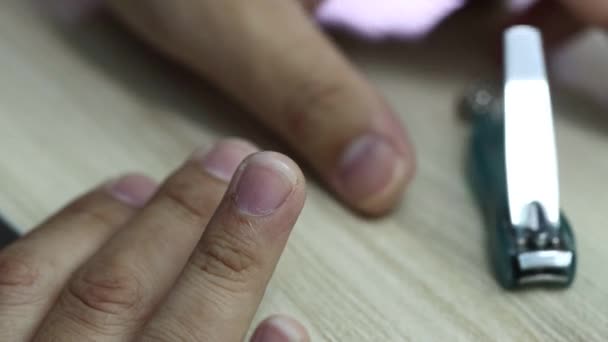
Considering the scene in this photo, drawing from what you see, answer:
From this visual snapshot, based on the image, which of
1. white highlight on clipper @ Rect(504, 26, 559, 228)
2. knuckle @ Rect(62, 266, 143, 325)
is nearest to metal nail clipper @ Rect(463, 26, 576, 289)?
white highlight on clipper @ Rect(504, 26, 559, 228)

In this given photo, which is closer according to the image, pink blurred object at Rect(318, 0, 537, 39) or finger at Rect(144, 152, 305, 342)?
finger at Rect(144, 152, 305, 342)

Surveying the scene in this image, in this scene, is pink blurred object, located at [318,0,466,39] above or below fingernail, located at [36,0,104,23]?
below

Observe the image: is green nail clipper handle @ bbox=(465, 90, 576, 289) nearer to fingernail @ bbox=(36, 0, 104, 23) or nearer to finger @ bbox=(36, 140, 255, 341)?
finger @ bbox=(36, 140, 255, 341)

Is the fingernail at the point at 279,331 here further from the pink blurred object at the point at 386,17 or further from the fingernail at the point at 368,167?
the pink blurred object at the point at 386,17

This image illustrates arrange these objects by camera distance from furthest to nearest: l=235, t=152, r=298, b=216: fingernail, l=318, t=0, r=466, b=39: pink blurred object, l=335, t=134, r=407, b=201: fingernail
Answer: l=318, t=0, r=466, b=39: pink blurred object, l=335, t=134, r=407, b=201: fingernail, l=235, t=152, r=298, b=216: fingernail

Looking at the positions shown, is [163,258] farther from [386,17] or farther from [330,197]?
[386,17]


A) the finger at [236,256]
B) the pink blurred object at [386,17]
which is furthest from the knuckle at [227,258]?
the pink blurred object at [386,17]

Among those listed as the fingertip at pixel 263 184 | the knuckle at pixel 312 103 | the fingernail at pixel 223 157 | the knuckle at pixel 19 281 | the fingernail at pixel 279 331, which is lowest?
the fingernail at pixel 279 331
